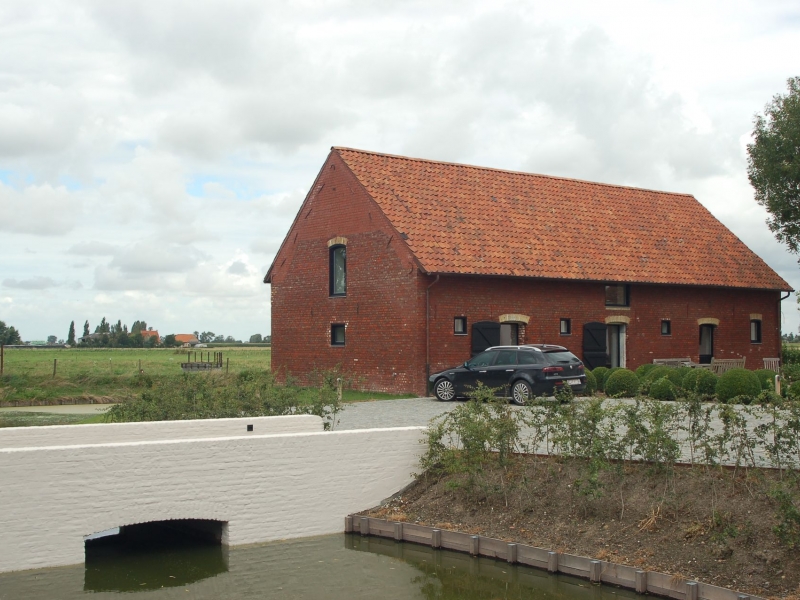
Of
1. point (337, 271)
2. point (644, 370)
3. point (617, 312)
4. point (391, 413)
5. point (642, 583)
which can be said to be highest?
point (337, 271)

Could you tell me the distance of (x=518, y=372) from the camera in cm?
2378

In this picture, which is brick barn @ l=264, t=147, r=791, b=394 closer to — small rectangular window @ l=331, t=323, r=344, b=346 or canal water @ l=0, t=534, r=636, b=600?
small rectangular window @ l=331, t=323, r=344, b=346

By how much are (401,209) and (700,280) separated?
11536 mm

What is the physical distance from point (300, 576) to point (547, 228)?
21370 mm

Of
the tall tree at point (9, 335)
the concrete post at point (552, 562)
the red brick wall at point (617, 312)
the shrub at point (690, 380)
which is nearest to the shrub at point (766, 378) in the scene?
the shrub at point (690, 380)

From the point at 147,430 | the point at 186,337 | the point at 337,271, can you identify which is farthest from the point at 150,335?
the point at 147,430

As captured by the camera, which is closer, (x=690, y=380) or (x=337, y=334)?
(x=690, y=380)

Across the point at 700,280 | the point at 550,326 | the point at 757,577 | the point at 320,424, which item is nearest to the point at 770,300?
the point at 700,280

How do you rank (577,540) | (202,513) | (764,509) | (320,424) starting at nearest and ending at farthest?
(764,509) → (577,540) → (202,513) → (320,424)

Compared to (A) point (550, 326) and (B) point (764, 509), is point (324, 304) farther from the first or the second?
(B) point (764, 509)

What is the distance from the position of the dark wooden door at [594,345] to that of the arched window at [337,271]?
311 inches

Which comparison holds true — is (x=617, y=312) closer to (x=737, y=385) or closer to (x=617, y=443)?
(x=737, y=385)

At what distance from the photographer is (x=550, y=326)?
2944 cm

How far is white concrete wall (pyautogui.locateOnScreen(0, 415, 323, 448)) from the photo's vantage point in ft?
45.8
